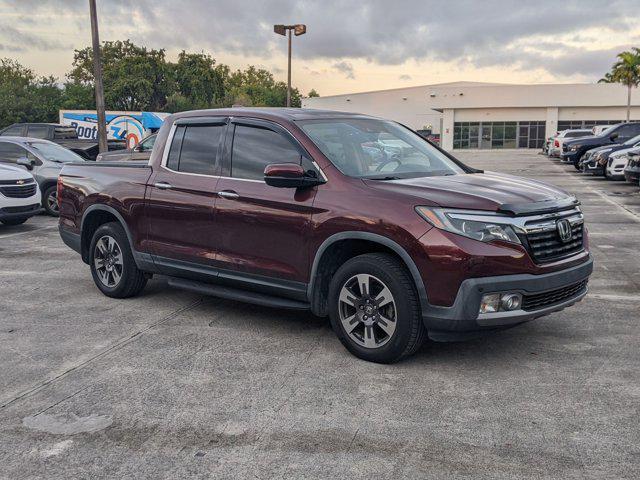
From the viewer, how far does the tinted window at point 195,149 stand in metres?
6.34

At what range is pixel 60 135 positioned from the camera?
2283 cm

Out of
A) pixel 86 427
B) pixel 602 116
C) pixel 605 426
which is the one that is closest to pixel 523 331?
pixel 605 426

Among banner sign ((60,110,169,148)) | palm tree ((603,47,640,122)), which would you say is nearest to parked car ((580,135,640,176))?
banner sign ((60,110,169,148))

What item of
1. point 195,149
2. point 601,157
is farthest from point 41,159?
point 601,157

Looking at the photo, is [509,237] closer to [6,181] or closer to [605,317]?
[605,317]

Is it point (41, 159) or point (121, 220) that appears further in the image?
point (41, 159)

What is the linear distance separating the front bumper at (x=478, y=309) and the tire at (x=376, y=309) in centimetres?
14

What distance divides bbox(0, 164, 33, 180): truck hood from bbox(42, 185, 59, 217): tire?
1.58m

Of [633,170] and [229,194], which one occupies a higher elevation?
[633,170]

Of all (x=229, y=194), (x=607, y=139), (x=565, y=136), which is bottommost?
(x=229, y=194)

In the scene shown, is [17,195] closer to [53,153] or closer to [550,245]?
[53,153]

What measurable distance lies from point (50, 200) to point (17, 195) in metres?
2.10

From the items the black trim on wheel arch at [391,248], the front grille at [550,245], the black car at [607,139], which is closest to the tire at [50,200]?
the black trim on wheel arch at [391,248]

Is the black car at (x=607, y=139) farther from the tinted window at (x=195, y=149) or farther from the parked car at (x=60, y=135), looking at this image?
the tinted window at (x=195, y=149)
